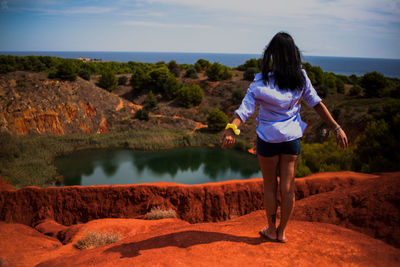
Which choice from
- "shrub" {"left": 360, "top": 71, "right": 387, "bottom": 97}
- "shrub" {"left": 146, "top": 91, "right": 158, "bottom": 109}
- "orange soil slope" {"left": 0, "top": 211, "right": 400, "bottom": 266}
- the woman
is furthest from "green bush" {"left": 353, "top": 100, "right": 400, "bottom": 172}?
"shrub" {"left": 146, "top": 91, "right": 158, "bottom": 109}

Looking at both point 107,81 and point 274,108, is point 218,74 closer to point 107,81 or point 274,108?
point 107,81

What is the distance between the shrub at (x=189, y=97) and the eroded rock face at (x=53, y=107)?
5261 mm

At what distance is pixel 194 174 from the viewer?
50.7ft

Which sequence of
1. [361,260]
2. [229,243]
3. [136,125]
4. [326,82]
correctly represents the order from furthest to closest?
1. [326,82]
2. [136,125]
3. [229,243]
4. [361,260]

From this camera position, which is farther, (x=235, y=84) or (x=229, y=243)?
(x=235, y=84)

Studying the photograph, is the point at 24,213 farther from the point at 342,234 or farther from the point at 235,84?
the point at 235,84

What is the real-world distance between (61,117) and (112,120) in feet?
14.1

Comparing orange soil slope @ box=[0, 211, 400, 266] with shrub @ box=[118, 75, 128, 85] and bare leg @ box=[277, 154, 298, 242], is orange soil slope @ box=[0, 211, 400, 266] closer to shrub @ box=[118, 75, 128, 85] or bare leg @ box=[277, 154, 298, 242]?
bare leg @ box=[277, 154, 298, 242]

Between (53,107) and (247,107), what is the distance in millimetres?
23319

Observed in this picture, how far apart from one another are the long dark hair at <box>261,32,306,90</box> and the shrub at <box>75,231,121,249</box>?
3.55 metres

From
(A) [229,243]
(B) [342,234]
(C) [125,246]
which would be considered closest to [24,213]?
(C) [125,246]

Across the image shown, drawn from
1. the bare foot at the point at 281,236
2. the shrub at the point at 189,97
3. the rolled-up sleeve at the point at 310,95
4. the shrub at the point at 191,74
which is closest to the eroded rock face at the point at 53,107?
the shrub at the point at 189,97

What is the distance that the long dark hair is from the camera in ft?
6.57

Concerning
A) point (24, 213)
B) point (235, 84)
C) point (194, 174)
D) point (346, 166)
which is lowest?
point (194, 174)
